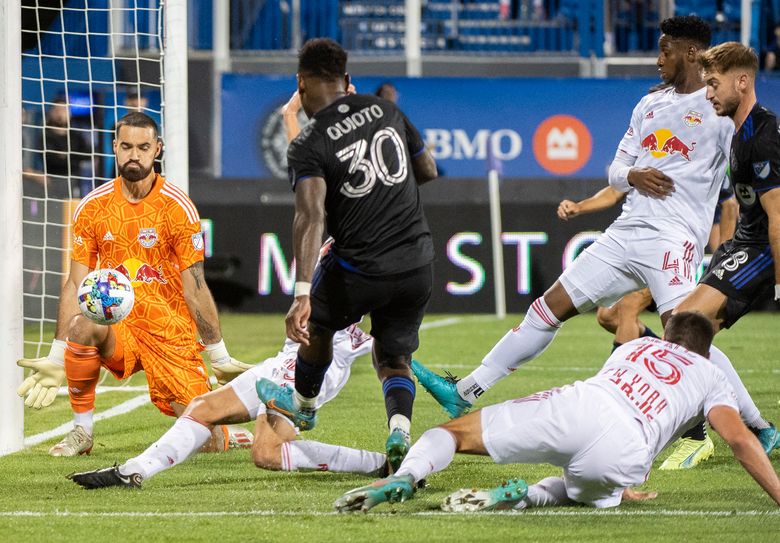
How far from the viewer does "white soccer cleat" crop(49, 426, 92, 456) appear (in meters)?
7.05

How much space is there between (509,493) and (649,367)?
29.0 inches

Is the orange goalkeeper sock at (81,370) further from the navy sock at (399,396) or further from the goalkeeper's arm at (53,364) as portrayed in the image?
the navy sock at (399,396)

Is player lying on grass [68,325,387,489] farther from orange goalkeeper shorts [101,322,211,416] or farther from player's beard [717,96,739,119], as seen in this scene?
player's beard [717,96,739,119]

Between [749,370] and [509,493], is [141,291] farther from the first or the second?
[749,370]

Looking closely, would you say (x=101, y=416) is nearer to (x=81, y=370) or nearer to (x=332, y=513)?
(x=81, y=370)

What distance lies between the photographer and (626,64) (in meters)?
20.1

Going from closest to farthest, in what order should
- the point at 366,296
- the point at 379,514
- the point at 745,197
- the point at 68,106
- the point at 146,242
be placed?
the point at 379,514 → the point at 366,296 → the point at 745,197 → the point at 146,242 → the point at 68,106

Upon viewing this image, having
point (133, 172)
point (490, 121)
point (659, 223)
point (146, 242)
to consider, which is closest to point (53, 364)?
point (146, 242)

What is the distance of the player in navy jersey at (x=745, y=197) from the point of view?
629cm

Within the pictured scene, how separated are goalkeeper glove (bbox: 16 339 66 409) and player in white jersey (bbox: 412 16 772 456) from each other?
192 cm

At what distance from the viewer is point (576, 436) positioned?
199 inches

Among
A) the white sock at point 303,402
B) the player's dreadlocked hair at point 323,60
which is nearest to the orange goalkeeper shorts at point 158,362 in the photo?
the white sock at point 303,402

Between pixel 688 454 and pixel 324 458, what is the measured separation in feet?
6.29

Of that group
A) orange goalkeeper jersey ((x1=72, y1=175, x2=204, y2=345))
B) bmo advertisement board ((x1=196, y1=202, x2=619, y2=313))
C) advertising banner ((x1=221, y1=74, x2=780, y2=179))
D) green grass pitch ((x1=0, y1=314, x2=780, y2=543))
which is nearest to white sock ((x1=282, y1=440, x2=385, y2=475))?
green grass pitch ((x1=0, y1=314, x2=780, y2=543))
